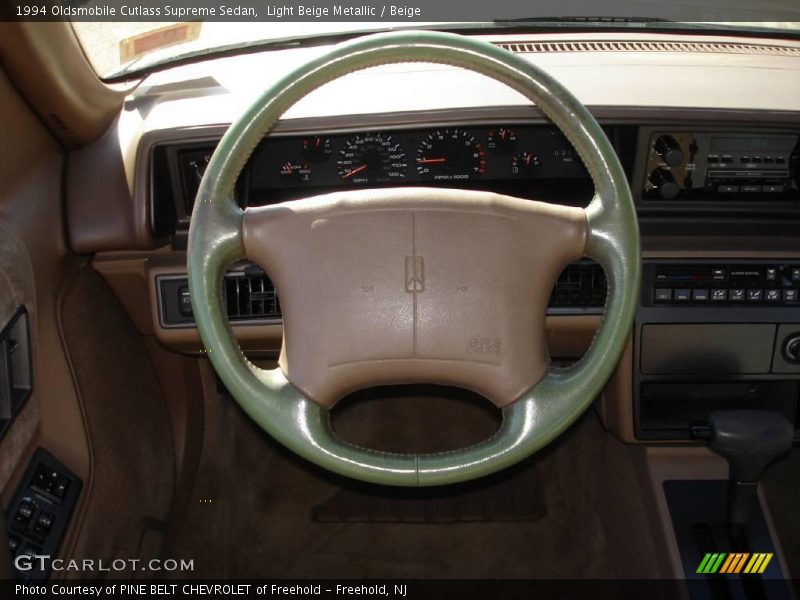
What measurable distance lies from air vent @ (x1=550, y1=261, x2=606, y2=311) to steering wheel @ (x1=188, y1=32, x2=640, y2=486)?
0.76m

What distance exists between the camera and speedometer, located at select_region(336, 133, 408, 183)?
2.17 metres

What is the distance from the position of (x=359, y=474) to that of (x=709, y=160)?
1277mm

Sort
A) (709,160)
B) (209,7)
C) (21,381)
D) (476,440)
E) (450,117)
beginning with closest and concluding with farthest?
(21,381)
(450,117)
(709,160)
(209,7)
(476,440)

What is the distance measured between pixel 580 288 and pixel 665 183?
1.08ft

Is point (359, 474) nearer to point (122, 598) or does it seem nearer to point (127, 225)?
point (127, 225)

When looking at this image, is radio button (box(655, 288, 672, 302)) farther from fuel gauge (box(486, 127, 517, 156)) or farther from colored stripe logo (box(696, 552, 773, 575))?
colored stripe logo (box(696, 552, 773, 575))

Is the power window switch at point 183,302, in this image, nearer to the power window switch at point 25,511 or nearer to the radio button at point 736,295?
the power window switch at point 25,511

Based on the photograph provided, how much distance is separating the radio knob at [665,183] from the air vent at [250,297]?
99 cm

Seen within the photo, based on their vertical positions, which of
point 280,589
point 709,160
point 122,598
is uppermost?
point 709,160

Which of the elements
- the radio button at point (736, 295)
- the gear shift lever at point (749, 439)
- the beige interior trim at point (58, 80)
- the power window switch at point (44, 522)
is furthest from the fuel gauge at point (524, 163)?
the power window switch at point (44, 522)

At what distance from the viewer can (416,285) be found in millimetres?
1459

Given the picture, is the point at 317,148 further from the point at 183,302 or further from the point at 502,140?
the point at 183,302

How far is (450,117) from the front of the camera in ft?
6.77

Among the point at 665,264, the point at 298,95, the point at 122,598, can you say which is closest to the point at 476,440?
the point at 665,264
